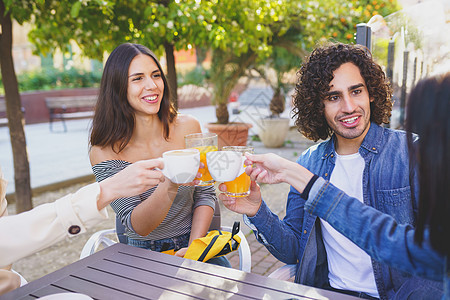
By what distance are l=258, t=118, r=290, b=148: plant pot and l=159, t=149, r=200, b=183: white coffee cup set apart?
22.9 ft

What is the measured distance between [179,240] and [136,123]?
2.54 feet

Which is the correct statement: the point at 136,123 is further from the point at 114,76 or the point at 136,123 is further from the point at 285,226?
the point at 285,226

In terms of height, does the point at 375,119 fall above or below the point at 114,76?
below

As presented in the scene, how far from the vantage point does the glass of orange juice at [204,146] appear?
1552 millimetres

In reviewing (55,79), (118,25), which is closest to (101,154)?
(118,25)

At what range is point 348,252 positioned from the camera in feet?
5.36

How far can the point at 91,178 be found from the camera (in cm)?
615

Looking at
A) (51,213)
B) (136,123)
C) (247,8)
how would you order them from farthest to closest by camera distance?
(247,8)
(136,123)
(51,213)

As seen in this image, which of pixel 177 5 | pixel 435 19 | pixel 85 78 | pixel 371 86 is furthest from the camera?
pixel 85 78

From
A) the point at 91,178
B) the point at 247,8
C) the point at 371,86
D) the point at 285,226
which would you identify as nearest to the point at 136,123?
the point at 285,226

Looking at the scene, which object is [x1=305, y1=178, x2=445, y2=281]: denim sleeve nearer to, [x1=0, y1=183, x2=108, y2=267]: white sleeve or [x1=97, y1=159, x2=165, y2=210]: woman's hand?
[x1=97, y1=159, x2=165, y2=210]: woman's hand

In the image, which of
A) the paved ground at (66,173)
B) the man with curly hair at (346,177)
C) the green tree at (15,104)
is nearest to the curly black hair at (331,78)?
the man with curly hair at (346,177)

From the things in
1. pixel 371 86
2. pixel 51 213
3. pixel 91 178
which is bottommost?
pixel 91 178

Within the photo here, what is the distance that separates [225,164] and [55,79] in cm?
1676
